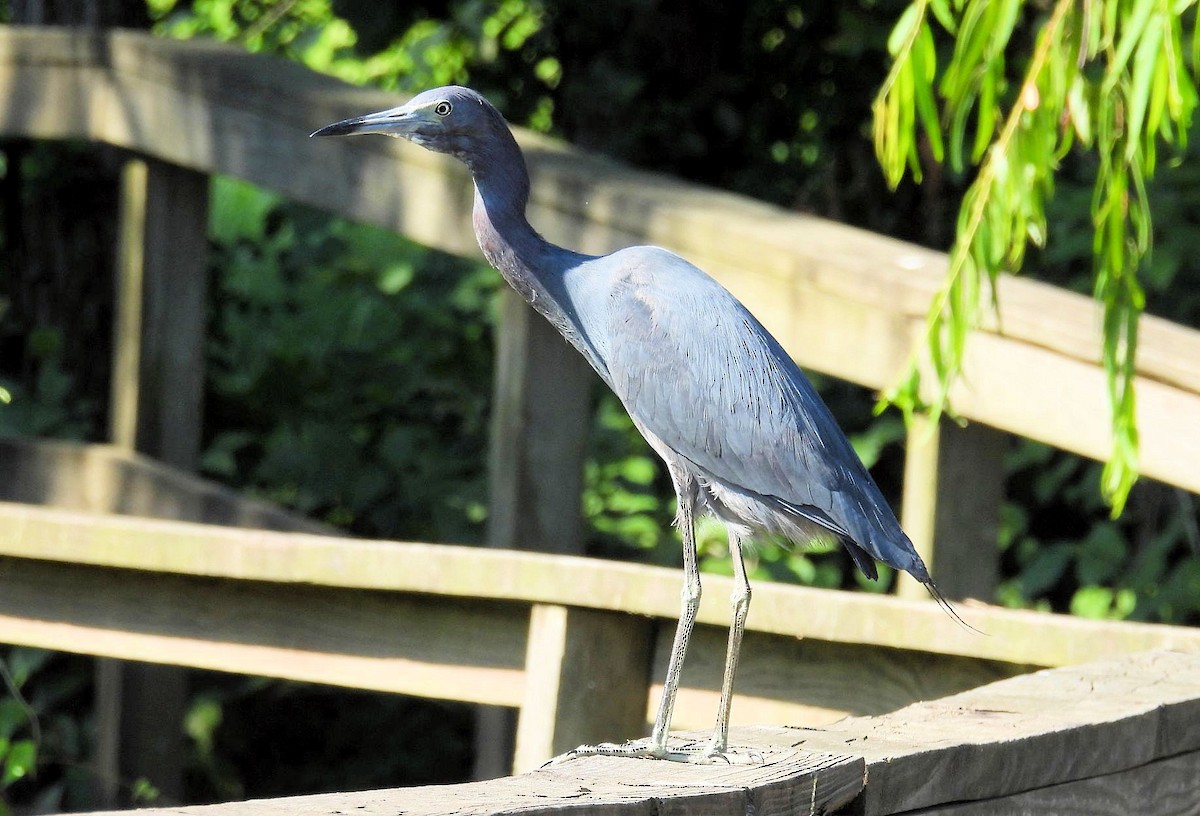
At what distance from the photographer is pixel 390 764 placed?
525 cm

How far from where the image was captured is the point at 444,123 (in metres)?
2.23

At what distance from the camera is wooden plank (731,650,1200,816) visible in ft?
5.87

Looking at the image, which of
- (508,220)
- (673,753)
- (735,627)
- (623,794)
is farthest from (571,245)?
(623,794)

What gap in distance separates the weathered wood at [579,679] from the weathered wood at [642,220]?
61cm

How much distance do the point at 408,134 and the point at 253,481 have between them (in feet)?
10.9

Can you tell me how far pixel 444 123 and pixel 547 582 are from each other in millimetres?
822

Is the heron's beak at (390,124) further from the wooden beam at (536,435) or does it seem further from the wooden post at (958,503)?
the wooden beam at (536,435)

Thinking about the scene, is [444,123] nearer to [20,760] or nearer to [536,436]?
[536,436]

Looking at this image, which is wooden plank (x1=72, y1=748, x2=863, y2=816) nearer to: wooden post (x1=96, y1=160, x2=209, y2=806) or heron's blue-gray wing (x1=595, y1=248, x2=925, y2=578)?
heron's blue-gray wing (x1=595, y1=248, x2=925, y2=578)

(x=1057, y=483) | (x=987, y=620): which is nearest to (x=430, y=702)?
(x=1057, y=483)

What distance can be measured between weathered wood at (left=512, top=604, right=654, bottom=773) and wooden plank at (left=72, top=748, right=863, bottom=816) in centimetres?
94

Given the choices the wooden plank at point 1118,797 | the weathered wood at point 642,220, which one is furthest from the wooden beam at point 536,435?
the wooden plank at point 1118,797

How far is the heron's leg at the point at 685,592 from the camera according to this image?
2102 millimetres

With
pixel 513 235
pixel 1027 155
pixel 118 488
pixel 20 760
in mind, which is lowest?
pixel 20 760
